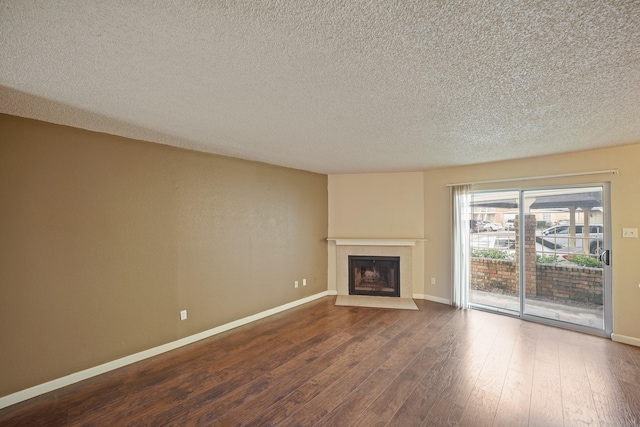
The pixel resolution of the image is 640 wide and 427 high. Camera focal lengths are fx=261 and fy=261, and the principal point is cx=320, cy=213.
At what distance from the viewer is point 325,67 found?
156 cm

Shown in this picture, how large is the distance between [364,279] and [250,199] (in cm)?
287

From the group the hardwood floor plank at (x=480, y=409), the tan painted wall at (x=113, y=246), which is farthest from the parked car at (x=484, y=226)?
the tan painted wall at (x=113, y=246)

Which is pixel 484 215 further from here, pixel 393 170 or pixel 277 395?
A: pixel 277 395

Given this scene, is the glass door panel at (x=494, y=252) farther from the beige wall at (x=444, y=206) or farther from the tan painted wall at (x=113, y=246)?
the tan painted wall at (x=113, y=246)

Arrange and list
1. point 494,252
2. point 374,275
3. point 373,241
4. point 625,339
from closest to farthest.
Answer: point 625,339
point 494,252
point 373,241
point 374,275

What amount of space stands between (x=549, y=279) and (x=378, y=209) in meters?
2.85

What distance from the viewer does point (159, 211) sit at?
312cm

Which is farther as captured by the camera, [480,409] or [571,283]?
[571,283]

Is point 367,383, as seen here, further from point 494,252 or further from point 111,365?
point 494,252

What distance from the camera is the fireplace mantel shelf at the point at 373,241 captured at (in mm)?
4992

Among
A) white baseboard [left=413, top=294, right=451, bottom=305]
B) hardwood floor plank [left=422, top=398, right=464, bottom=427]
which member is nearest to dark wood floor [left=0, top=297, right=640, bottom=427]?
hardwood floor plank [left=422, top=398, right=464, bottom=427]

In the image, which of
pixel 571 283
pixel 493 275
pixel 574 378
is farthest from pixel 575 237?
pixel 574 378

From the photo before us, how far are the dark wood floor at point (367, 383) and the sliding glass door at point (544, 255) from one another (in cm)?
44

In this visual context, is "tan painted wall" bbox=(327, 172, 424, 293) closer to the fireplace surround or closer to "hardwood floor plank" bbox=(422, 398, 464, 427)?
the fireplace surround
